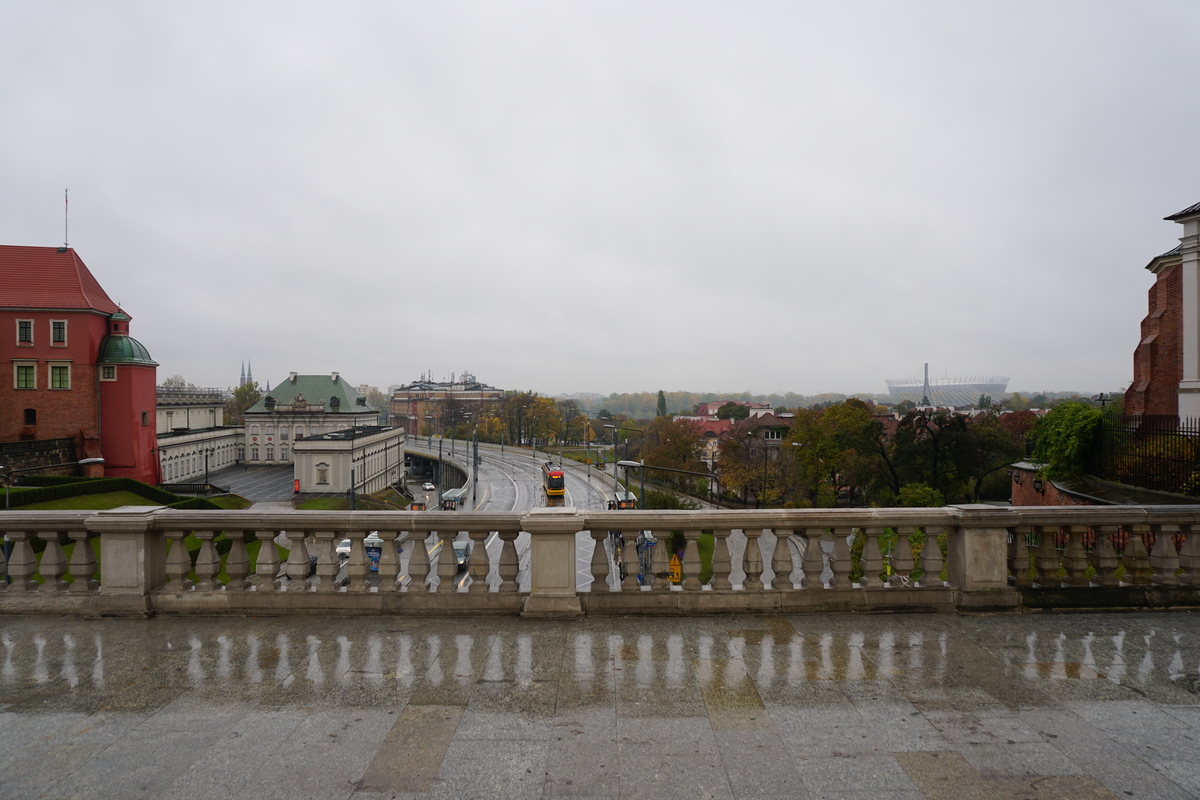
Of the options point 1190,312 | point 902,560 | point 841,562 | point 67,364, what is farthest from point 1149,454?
point 67,364

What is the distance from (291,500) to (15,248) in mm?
30373

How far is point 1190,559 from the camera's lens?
6.77 metres

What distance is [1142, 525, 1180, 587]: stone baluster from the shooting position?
21.8 ft

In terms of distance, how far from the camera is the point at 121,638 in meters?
5.86

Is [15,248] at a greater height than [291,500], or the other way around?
[15,248]

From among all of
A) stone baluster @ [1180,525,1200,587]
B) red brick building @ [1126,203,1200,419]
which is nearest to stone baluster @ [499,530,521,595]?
stone baluster @ [1180,525,1200,587]

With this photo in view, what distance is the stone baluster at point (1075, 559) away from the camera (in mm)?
6617

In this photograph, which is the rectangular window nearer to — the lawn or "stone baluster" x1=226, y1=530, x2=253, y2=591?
the lawn

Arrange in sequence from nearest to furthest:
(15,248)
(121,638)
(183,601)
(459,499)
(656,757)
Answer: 1. (656,757)
2. (121,638)
3. (183,601)
4. (15,248)
5. (459,499)

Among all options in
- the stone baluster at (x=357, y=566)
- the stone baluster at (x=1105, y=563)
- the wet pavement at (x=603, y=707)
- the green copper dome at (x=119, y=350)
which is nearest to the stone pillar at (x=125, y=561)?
the wet pavement at (x=603, y=707)

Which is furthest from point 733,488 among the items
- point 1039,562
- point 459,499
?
point 1039,562

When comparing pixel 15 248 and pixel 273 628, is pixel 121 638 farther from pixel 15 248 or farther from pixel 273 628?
pixel 15 248

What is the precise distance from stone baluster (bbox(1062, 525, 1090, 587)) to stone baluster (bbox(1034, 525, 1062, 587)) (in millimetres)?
136

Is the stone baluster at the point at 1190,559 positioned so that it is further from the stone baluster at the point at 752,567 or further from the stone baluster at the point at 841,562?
the stone baluster at the point at 752,567
